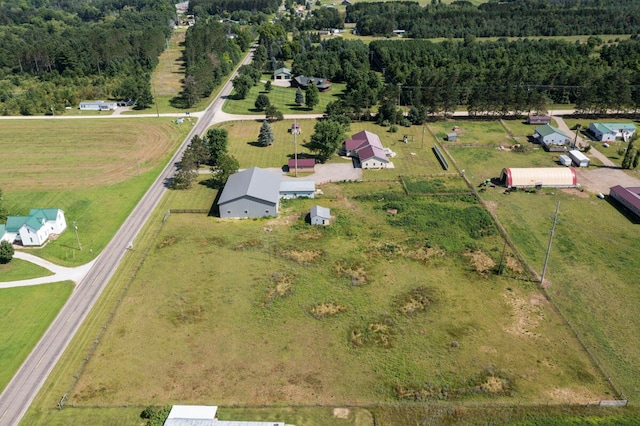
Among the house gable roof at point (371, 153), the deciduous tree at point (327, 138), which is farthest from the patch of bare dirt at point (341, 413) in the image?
the deciduous tree at point (327, 138)

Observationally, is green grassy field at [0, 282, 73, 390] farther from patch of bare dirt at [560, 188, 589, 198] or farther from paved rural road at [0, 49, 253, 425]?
patch of bare dirt at [560, 188, 589, 198]

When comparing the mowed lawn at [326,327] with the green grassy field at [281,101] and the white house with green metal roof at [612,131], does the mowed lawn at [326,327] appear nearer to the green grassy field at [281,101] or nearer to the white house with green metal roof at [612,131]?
the white house with green metal roof at [612,131]

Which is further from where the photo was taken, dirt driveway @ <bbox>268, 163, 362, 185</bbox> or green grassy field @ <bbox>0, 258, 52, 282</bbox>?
dirt driveway @ <bbox>268, 163, 362, 185</bbox>

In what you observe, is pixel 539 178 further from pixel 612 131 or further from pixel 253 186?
pixel 253 186

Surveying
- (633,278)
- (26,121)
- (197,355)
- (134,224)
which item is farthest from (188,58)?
(633,278)

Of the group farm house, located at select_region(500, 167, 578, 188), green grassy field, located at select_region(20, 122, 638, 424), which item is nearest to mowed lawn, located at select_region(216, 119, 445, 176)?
farm house, located at select_region(500, 167, 578, 188)

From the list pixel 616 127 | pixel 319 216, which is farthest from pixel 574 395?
pixel 616 127

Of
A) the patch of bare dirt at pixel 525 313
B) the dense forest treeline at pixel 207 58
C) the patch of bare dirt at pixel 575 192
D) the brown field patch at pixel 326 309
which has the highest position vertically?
the dense forest treeline at pixel 207 58
